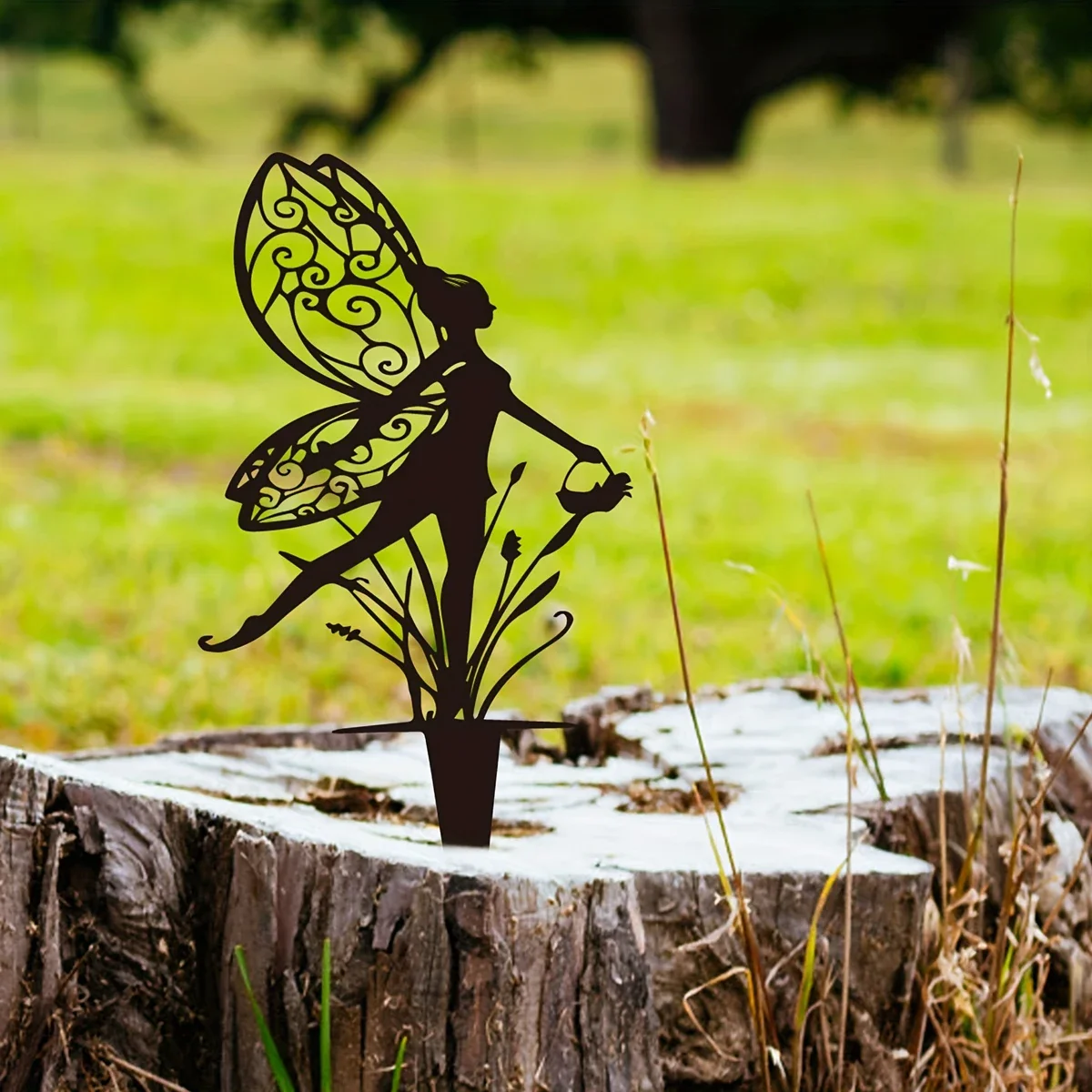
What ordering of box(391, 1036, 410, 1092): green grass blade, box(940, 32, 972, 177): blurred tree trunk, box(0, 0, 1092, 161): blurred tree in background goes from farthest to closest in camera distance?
box(0, 0, 1092, 161): blurred tree in background
box(940, 32, 972, 177): blurred tree trunk
box(391, 1036, 410, 1092): green grass blade

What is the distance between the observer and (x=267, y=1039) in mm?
2049

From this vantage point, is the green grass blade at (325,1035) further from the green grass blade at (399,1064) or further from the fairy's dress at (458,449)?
the fairy's dress at (458,449)

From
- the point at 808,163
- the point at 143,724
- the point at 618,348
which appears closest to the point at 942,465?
the point at 618,348

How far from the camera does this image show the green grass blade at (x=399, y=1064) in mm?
1998

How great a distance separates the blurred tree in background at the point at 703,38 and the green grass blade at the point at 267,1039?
23809mm

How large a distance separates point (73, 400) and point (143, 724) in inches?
218

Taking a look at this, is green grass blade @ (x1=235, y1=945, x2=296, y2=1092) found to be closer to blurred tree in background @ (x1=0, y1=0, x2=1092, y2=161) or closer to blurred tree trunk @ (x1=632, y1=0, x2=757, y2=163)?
blurred tree in background @ (x1=0, y1=0, x2=1092, y2=161)

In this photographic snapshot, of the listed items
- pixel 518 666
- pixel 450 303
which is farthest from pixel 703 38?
pixel 518 666

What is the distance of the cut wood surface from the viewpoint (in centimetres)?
206

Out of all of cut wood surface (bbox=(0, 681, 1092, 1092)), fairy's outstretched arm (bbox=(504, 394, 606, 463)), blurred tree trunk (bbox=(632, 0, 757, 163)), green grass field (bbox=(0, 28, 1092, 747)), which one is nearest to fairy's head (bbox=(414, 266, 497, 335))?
fairy's outstretched arm (bbox=(504, 394, 606, 463))

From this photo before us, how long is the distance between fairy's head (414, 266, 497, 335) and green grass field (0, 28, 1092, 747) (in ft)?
1.16

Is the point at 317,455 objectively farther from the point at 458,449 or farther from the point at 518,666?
the point at 518,666

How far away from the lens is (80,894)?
214 centimetres

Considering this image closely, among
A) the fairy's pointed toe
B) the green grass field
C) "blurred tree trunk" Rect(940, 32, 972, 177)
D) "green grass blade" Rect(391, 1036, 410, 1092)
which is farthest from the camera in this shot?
"blurred tree trunk" Rect(940, 32, 972, 177)
